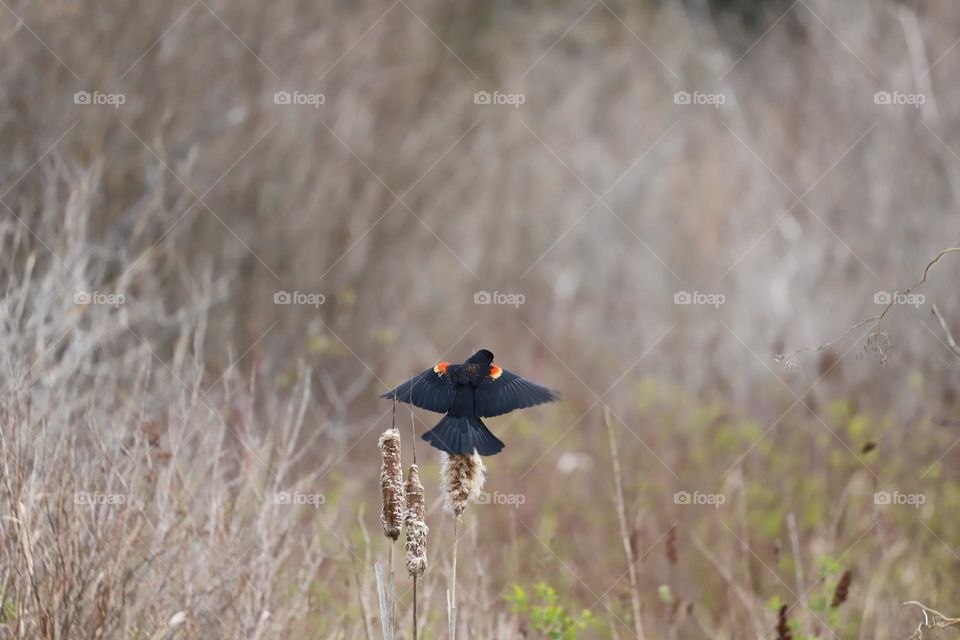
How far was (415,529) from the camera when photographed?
2133 millimetres

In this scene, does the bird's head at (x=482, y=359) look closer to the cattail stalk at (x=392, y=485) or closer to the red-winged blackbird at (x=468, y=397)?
the red-winged blackbird at (x=468, y=397)

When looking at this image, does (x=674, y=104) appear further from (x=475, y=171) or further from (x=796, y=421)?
(x=796, y=421)

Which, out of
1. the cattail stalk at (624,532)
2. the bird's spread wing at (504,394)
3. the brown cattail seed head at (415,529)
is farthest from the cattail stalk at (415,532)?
the cattail stalk at (624,532)

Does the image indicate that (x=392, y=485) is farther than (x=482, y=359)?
No

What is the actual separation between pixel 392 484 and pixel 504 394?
1.04 ft

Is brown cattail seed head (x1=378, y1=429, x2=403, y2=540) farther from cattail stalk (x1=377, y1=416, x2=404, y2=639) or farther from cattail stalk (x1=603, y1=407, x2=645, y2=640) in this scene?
cattail stalk (x1=603, y1=407, x2=645, y2=640)

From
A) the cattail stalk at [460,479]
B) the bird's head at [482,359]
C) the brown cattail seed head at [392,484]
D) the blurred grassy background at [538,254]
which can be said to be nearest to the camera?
the brown cattail seed head at [392,484]

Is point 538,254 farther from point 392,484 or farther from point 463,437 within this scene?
point 392,484

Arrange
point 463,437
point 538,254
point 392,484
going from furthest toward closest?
point 538,254, point 463,437, point 392,484

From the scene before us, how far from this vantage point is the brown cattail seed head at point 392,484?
6.88 feet

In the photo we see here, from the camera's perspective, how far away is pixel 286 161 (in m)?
7.31

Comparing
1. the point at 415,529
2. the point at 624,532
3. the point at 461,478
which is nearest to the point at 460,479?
the point at 461,478

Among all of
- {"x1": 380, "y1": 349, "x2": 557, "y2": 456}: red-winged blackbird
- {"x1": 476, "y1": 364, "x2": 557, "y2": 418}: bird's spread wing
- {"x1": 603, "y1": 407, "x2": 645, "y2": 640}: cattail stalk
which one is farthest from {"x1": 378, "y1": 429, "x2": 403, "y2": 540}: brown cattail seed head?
{"x1": 603, "y1": 407, "x2": 645, "y2": 640}: cattail stalk

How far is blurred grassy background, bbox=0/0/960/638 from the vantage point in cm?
561
